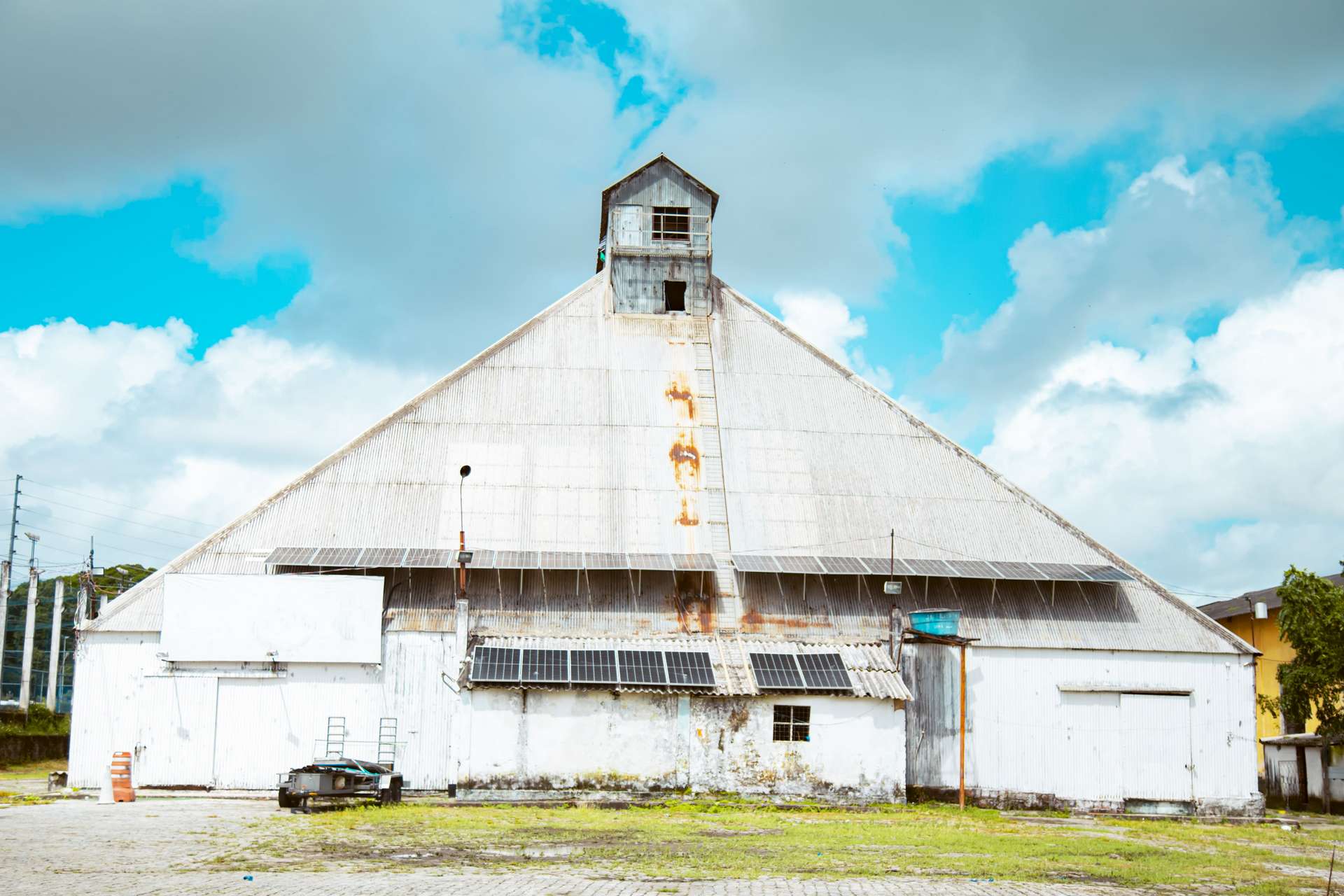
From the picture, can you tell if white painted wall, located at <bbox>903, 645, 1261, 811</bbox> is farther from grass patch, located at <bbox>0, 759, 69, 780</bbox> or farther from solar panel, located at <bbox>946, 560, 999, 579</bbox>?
grass patch, located at <bbox>0, 759, 69, 780</bbox>

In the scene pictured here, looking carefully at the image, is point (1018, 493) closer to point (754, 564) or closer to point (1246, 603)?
point (754, 564)

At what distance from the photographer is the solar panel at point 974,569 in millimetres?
36281

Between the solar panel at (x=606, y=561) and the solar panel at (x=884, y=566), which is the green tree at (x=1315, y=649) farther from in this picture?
the solar panel at (x=606, y=561)

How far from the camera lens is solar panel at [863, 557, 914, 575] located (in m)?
36.0

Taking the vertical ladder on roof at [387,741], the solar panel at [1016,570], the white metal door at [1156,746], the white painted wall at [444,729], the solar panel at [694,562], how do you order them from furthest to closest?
the solar panel at [1016,570], the solar panel at [694,562], the white metal door at [1156,746], the vertical ladder on roof at [387,741], the white painted wall at [444,729]

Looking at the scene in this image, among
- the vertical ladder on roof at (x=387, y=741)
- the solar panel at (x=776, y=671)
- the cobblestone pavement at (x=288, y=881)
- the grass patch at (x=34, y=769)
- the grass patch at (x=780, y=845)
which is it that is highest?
the solar panel at (x=776, y=671)

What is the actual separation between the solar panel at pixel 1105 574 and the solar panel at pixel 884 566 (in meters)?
5.52

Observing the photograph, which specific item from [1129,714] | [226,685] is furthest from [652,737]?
[1129,714]

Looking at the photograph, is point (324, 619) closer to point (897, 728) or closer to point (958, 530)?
point (897, 728)

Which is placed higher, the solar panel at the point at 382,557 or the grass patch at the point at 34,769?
the solar panel at the point at 382,557

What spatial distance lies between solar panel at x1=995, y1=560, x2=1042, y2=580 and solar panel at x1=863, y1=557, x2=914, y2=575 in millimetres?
2845

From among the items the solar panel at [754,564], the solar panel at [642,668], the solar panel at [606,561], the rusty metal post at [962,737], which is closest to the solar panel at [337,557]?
the solar panel at [606,561]

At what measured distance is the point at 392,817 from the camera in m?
27.2

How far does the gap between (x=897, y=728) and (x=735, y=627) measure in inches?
218
